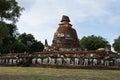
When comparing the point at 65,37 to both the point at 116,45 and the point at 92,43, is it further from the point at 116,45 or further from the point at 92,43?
the point at 116,45

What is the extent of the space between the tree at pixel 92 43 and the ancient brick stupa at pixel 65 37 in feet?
103

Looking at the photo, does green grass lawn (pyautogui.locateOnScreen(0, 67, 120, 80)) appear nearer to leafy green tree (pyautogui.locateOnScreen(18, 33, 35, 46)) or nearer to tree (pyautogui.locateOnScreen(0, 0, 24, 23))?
tree (pyautogui.locateOnScreen(0, 0, 24, 23))

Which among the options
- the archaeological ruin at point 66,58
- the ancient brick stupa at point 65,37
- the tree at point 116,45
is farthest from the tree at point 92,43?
the archaeological ruin at point 66,58

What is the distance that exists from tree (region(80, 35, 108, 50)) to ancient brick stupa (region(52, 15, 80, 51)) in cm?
3129

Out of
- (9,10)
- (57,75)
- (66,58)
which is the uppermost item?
(9,10)

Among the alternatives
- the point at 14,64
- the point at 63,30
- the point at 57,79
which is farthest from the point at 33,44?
the point at 57,79

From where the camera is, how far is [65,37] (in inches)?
1889

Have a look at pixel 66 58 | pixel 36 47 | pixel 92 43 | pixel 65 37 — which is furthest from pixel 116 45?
pixel 66 58

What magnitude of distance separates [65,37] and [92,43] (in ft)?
116

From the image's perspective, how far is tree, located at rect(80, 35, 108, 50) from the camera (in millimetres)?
80812

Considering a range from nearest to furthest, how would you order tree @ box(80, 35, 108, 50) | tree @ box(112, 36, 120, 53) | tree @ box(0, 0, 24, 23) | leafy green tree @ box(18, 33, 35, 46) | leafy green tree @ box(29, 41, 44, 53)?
tree @ box(0, 0, 24, 23) → leafy green tree @ box(29, 41, 44, 53) → leafy green tree @ box(18, 33, 35, 46) → tree @ box(80, 35, 108, 50) → tree @ box(112, 36, 120, 53)

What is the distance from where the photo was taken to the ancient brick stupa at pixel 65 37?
4738cm

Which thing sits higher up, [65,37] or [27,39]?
[27,39]

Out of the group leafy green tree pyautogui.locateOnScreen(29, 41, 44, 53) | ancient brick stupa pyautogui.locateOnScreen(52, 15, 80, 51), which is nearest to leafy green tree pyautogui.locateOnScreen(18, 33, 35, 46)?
leafy green tree pyautogui.locateOnScreen(29, 41, 44, 53)
